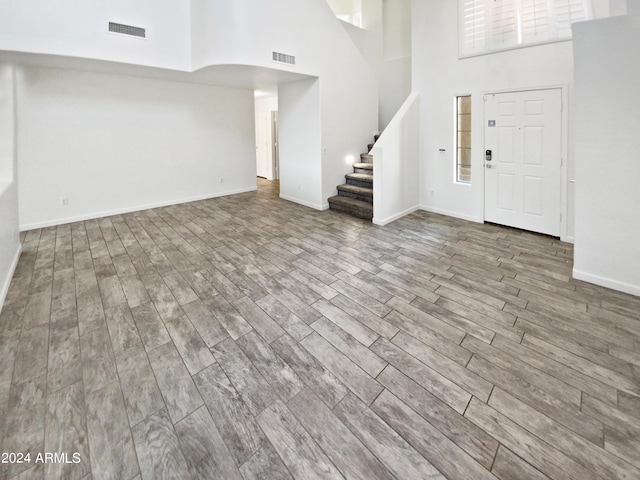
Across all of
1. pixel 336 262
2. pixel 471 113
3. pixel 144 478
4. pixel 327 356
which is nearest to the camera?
pixel 144 478

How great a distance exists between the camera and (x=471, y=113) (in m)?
5.20

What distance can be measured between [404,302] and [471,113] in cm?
384

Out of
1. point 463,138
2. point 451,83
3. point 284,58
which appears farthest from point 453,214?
point 284,58

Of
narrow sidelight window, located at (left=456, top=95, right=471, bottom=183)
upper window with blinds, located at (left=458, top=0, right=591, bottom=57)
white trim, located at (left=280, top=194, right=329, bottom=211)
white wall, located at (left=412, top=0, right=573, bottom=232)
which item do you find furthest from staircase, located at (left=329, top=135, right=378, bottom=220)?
upper window with blinds, located at (left=458, top=0, right=591, bottom=57)

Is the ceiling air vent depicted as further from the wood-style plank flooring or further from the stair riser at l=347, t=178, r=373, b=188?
the stair riser at l=347, t=178, r=373, b=188

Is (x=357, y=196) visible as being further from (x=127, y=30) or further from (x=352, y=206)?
(x=127, y=30)

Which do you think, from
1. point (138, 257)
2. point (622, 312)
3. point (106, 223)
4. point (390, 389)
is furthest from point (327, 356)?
point (106, 223)

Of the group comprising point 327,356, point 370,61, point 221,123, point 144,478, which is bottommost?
point 144,478

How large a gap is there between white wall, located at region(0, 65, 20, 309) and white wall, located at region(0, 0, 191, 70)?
0.76m

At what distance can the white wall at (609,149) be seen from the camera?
2.85 metres

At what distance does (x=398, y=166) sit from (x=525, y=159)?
1876 millimetres

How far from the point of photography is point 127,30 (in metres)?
4.93

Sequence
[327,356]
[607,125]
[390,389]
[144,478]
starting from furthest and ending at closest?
[607,125] → [327,356] → [390,389] → [144,478]

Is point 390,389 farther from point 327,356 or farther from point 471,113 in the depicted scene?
point 471,113
